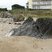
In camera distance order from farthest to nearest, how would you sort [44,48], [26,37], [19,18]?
[19,18], [26,37], [44,48]

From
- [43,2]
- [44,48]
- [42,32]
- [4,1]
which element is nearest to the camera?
[44,48]

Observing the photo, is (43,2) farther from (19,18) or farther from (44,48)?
(44,48)

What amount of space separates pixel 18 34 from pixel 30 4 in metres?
26.2

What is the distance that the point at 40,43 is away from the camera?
12844 millimetres

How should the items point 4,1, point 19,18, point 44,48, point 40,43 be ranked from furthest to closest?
point 4,1, point 19,18, point 40,43, point 44,48

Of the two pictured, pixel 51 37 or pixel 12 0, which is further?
pixel 12 0

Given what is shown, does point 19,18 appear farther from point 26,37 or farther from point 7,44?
point 7,44

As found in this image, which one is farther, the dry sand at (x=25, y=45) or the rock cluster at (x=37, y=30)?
the rock cluster at (x=37, y=30)

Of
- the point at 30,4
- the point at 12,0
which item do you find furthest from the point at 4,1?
the point at 30,4

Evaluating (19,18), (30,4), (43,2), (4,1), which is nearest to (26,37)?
(19,18)

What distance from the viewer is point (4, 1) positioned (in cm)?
3744

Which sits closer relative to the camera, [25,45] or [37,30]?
[25,45]

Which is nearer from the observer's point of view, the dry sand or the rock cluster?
the dry sand

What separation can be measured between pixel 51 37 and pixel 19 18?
10981mm
